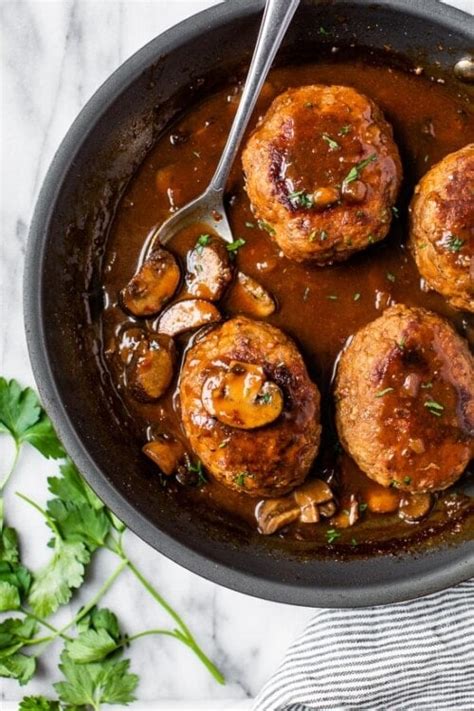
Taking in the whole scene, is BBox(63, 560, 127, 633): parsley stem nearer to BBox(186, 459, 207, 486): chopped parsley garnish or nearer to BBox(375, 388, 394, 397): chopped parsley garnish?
BBox(186, 459, 207, 486): chopped parsley garnish

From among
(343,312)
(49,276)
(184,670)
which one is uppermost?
(49,276)

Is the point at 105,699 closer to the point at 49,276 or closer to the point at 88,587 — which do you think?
the point at 88,587

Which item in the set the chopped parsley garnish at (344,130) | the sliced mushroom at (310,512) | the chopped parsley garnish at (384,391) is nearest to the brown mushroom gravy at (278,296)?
the sliced mushroom at (310,512)

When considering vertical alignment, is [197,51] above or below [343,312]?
above

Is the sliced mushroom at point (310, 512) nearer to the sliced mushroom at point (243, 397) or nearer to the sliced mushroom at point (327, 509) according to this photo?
the sliced mushroom at point (327, 509)

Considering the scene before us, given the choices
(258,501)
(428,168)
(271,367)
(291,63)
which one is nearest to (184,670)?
(258,501)

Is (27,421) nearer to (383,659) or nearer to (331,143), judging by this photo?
(331,143)
